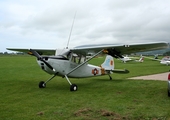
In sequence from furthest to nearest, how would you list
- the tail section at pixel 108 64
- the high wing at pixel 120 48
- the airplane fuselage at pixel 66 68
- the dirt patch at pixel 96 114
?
the tail section at pixel 108 64 → the airplane fuselage at pixel 66 68 → the high wing at pixel 120 48 → the dirt patch at pixel 96 114

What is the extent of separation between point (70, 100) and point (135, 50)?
4.74 m

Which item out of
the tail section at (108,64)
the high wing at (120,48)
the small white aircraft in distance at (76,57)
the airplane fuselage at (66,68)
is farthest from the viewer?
the tail section at (108,64)

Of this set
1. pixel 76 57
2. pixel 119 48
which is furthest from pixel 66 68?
pixel 119 48

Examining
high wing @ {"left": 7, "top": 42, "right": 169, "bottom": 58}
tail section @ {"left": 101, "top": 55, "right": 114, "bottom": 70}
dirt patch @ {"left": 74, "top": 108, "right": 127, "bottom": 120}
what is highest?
high wing @ {"left": 7, "top": 42, "right": 169, "bottom": 58}

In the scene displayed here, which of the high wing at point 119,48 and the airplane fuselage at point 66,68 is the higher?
the high wing at point 119,48

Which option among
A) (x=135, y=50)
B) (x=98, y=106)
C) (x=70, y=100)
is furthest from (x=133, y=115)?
(x=135, y=50)

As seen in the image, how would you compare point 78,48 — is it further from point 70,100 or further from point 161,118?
point 161,118

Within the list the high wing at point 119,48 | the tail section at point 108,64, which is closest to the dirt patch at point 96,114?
the high wing at point 119,48

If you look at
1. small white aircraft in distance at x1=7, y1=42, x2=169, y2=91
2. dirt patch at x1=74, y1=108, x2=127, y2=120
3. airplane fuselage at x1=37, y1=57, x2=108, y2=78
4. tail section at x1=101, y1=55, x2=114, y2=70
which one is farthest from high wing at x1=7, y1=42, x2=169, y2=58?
dirt patch at x1=74, y1=108, x2=127, y2=120

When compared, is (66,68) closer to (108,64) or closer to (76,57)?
(76,57)

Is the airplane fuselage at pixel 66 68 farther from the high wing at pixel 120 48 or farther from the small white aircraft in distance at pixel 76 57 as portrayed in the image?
the high wing at pixel 120 48

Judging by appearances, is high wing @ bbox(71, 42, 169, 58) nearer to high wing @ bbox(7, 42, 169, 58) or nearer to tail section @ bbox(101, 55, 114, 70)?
high wing @ bbox(7, 42, 169, 58)

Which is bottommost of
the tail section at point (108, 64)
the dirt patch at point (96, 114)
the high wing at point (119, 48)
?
Result: the dirt patch at point (96, 114)

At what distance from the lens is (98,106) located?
646 cm
